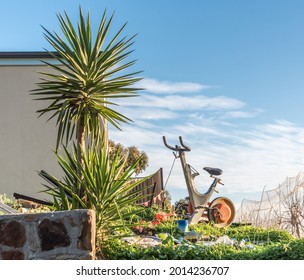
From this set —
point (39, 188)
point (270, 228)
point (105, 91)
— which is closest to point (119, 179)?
point (105, 91)

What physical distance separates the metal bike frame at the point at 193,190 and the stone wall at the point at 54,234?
19.6ft

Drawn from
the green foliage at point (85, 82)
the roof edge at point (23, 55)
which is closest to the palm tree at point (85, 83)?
the green foliage at point (85, 82)

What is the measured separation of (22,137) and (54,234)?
8.27m

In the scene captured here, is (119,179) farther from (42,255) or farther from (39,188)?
(39,188)

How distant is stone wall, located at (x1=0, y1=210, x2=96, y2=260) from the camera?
5719mm

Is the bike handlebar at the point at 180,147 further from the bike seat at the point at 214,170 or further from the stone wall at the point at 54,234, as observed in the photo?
the stone wall at the point at 54,234

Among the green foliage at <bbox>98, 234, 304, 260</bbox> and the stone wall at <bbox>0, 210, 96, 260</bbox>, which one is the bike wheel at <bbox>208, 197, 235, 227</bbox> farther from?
the stone wall at <bbox>0, 210, 96, 260</bbox>

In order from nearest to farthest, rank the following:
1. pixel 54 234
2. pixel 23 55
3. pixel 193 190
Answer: pixel 54 234 → pixel 193 190 → pixel 23 55

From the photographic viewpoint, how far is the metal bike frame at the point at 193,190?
11.6 metres

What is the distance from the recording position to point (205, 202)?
11.9m

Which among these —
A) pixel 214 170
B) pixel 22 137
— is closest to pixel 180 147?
pixel 214 170

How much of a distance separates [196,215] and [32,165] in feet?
14.8

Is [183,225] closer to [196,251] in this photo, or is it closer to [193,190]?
[193,190]
